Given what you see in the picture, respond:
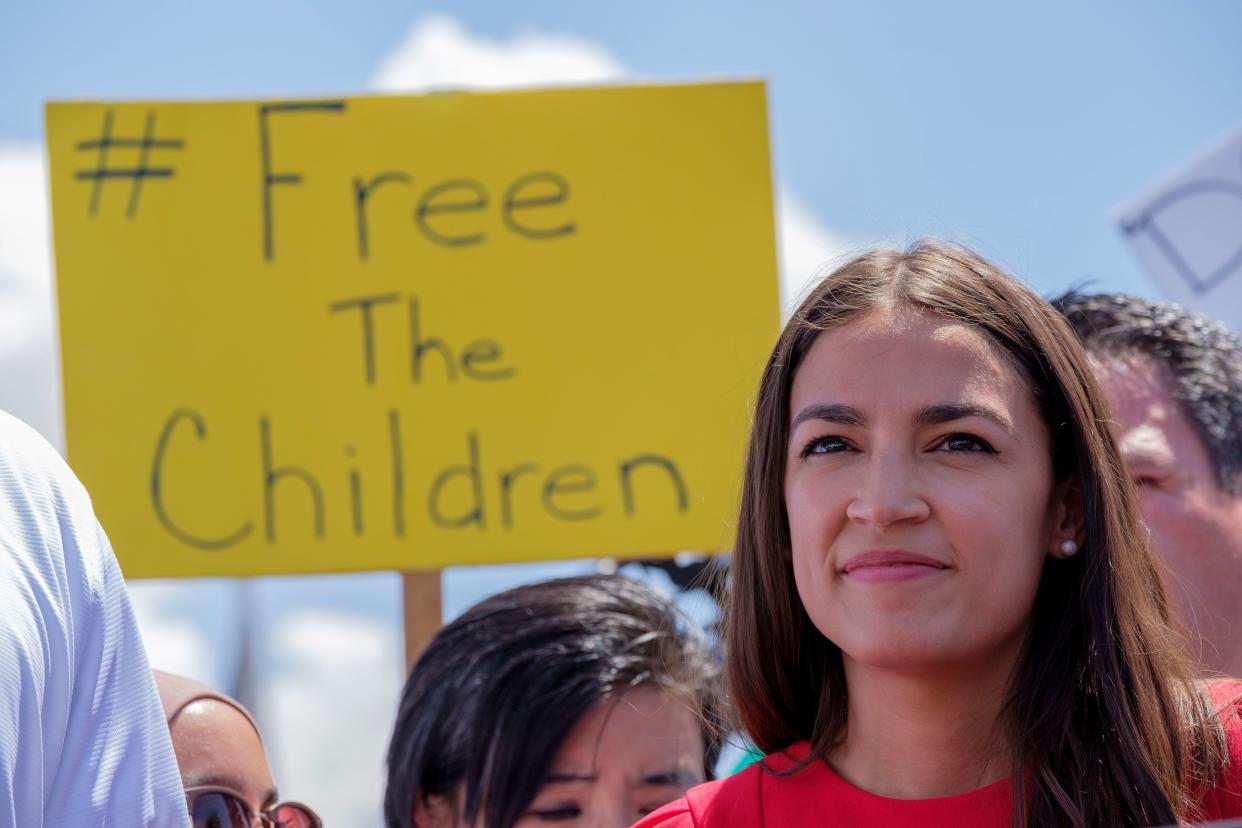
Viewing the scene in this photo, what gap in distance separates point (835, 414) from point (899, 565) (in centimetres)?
18

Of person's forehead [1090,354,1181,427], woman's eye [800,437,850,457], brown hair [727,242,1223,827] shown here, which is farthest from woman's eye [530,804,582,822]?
person's forehead [1090,354,1181,427]

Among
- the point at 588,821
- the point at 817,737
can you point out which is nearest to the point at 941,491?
the point at 817,737

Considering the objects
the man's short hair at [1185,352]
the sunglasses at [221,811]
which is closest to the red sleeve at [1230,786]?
the man's short hair at [1185,352]

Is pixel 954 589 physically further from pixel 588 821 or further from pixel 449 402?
pixel 449 402

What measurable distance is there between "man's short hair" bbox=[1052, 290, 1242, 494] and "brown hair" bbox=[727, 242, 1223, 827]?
0.70 meters

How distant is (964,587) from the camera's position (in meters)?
1.59

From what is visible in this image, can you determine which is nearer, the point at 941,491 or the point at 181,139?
the point at 941,491

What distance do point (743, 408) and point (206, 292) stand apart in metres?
1.15

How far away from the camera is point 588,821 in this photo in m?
2.41

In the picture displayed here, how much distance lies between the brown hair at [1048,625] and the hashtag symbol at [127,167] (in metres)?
1.90

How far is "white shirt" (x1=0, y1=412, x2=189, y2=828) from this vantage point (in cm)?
128

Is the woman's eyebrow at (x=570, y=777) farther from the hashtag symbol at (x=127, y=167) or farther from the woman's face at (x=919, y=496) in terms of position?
the hashtag symbol at (x=127, y=167)

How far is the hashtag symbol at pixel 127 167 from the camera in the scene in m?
3.29

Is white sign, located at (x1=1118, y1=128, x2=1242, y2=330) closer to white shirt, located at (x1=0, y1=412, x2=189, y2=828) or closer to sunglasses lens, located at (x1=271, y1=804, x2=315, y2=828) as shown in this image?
sunglasses lens, located at (x1=271, y1=804, x2=315, y2=828)
